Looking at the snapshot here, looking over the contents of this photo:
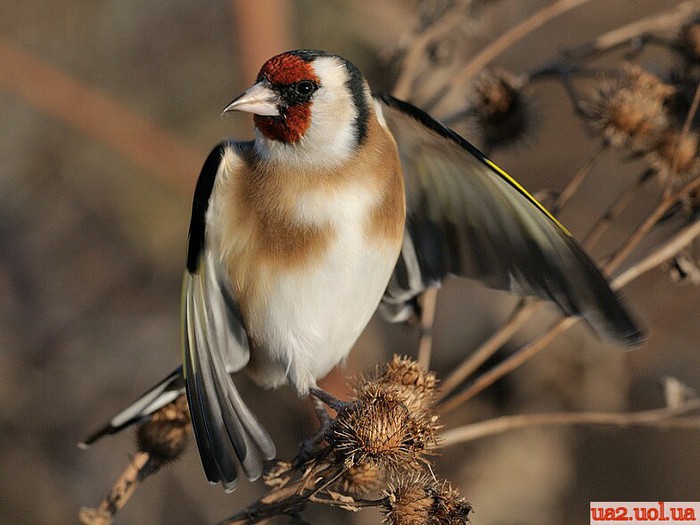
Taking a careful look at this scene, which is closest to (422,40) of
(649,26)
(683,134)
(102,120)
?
(649,26)

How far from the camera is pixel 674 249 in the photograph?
2746mm

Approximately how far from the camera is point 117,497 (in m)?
2.29

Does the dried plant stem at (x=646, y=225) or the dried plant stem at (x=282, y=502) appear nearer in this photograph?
the dried plant stem at (x=282, y=502)

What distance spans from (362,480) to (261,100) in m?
1.02

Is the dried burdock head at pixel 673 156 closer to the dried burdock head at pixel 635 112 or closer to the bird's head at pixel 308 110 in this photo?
the dried burdock head at pixel 635 112

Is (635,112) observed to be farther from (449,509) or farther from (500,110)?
(449,509)

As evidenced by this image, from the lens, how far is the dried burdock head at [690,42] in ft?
9.89

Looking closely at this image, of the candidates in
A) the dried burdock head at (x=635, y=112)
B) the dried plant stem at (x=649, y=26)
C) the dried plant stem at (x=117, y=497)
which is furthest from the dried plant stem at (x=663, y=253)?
the dried plant stem at (x=117, y=497)

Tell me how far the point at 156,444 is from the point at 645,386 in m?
3.25

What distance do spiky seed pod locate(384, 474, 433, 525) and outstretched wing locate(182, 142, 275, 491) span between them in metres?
0.37

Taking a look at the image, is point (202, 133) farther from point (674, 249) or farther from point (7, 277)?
point (674, 249)

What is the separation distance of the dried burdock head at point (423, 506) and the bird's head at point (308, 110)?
92 cm

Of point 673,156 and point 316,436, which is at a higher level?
point 673,156

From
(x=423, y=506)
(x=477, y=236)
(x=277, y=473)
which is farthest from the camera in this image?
(x=477, y=236)
